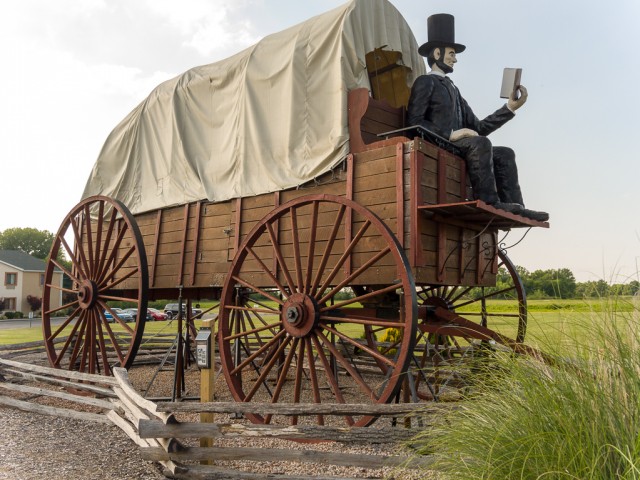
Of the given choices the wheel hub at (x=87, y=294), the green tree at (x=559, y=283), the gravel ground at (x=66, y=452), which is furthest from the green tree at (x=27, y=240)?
the green tree at (x=559, y=283)

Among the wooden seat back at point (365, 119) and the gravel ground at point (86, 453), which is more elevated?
the wooden seat back at point (365, 119)

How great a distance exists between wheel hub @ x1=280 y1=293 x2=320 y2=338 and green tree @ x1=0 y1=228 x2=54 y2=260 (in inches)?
2203

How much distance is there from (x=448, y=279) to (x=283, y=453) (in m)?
2.43

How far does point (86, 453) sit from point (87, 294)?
2935mm

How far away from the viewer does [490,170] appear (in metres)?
5.47

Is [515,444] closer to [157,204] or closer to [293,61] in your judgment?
[293,61]

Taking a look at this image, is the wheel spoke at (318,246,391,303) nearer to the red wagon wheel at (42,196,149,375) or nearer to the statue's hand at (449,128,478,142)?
the statue's hand at (449,128,478,142)

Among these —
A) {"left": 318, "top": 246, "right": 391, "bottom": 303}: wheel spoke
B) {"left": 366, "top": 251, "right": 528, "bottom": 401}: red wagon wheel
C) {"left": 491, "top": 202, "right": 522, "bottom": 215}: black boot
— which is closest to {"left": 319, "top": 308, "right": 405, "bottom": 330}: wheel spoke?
{"left": 318, "top": 246, "right": 391, "bottom": 303}: wheel spoke

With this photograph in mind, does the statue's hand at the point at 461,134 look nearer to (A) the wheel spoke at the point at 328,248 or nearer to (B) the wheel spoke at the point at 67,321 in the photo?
(A) the wheel spoke at the point at 328,248

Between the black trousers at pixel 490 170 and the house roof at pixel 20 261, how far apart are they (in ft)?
128

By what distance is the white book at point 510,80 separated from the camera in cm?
570

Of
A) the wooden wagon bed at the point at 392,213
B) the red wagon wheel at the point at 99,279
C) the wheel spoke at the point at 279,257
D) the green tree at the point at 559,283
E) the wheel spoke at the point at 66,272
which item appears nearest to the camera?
the green tree at the point at 559,283

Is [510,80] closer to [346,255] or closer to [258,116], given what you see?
[346,255]

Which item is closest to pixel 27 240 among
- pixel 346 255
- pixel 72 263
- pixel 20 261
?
pixel 20 261
